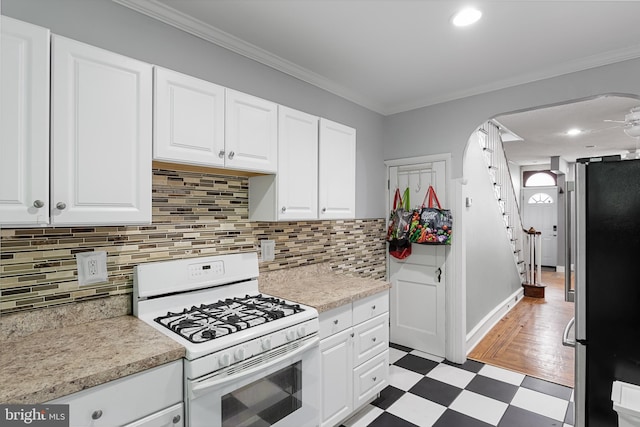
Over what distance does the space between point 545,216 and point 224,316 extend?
9.08 metres

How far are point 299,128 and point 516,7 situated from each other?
1372 mm

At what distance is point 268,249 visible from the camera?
7.92ft

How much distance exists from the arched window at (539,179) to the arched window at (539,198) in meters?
0.25

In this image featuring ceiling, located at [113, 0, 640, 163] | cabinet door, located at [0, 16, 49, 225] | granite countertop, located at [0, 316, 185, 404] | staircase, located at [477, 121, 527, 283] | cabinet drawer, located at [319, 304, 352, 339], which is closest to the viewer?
granite countertop, located at [0, 316, 185, 404]

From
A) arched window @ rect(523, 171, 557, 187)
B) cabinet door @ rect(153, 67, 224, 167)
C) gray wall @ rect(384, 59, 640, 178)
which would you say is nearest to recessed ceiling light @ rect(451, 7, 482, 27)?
gray wall @ rect(384, 59, 640, 178)

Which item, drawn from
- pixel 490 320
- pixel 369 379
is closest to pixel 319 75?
pixel 369 379

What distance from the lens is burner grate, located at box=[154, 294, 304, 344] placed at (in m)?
1.48

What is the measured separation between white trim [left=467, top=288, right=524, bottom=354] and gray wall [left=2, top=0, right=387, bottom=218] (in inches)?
68.5

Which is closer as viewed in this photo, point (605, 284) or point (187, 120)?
point (605, 284)

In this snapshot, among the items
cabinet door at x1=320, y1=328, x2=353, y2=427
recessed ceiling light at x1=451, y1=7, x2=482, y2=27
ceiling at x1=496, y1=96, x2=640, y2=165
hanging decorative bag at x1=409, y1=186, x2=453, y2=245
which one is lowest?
cabinet door at x1=320, y1=328, x2=353, y2=427

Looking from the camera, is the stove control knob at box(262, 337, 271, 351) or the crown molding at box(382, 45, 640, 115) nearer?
the stove control knob at box(262, 337, 271, 351)

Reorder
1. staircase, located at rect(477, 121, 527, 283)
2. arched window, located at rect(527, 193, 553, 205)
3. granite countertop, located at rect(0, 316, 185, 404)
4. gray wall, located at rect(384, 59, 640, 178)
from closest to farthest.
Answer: granite countertop, located at rect(0, 316, 185, 404) → gray wall, located at rect(384, 59, 640, 178) → staircase, located at rect(477, 121, 527, 283) → arched window, located at rect(527, 193, 553, 205)

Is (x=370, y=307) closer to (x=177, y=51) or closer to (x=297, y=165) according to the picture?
(x=297, y=165)

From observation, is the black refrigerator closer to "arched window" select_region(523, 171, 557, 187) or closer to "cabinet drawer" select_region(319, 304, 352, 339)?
"cabinet drawer" select_region(319, 304, 352, 339)
